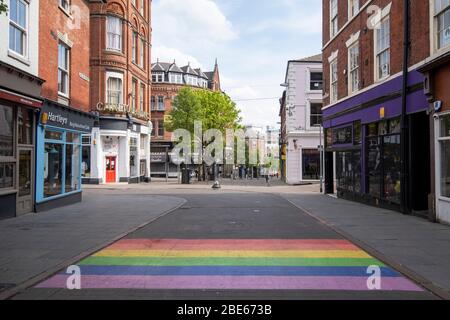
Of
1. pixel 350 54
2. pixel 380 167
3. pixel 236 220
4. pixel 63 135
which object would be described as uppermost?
pixel 350 54

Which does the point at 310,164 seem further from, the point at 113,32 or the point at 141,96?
the point at 113,32

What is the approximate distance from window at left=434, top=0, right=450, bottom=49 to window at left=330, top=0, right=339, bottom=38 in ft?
33.8

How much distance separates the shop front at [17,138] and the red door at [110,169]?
20584mm

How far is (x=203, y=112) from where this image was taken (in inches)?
1666

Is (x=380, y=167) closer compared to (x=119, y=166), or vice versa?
(x=380, y=167)

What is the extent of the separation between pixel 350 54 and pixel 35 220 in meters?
14.9

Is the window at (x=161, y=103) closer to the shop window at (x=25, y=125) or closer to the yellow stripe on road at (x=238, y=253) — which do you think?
the shop window at (x=25, y=125)

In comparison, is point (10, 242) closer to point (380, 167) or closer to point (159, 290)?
point (159, 290)

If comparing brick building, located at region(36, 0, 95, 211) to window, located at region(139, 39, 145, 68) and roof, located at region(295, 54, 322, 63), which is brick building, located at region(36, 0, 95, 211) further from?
roof, located at region(295, 54, 322, 63)

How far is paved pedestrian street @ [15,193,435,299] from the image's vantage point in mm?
5531

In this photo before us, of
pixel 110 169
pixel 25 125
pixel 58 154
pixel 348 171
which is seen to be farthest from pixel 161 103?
pixel 25 125

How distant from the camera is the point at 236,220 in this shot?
1275cm

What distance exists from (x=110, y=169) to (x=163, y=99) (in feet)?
79.7
